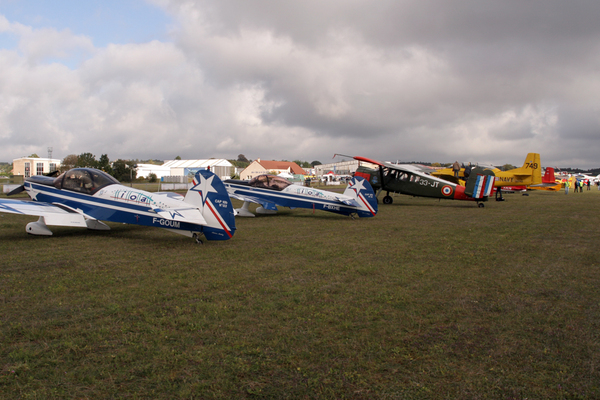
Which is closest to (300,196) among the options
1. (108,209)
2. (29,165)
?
(108,209)

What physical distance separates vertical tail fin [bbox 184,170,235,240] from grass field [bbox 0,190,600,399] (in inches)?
15.9

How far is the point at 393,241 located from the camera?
8.82 metres

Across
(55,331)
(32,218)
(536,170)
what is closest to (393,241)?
(55,331)

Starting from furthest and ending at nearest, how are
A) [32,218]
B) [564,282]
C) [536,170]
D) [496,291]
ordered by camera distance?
1. [536,170]
2. [32,218]
3. [564,282]
4. [496,291]

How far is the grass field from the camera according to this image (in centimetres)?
277

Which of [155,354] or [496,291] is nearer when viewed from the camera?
[155,354]

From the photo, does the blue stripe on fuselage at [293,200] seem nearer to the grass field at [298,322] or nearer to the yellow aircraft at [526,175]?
the grass field at [298,322]

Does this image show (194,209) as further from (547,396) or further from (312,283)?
(547,396)

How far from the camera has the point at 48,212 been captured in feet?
28.4

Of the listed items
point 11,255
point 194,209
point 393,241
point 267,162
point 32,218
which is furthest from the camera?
point 267,162

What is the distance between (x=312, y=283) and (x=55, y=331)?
3.10 m

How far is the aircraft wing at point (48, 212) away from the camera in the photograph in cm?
834

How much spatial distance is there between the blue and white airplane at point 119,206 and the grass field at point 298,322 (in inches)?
23.1

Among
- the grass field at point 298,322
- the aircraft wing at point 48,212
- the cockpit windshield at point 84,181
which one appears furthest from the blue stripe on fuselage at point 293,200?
the aircraft wing at point 48,212
